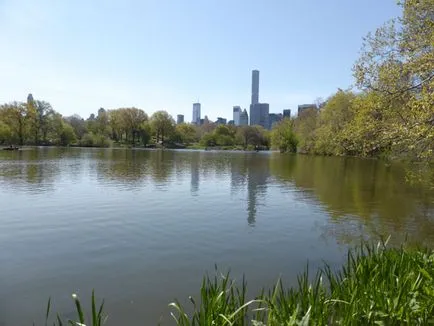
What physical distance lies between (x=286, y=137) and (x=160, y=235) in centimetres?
10653

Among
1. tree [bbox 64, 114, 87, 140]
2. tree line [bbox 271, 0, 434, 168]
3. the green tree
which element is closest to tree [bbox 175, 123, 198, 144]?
tree [bbox 64, 114, 87, 140]

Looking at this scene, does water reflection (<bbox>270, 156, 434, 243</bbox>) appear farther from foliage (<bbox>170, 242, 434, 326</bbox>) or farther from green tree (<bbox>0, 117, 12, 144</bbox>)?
green tree (<bbox>0, 117, 12, 144</bbox>)

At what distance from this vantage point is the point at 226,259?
11797 mm

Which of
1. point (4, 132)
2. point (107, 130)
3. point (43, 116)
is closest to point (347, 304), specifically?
point (4, 132)

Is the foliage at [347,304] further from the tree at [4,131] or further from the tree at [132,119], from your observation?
the tree at [132,119]

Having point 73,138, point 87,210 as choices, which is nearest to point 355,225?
point 87,210

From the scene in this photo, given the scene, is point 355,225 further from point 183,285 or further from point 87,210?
point 87,210

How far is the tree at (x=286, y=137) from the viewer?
116625mm

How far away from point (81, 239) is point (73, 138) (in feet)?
377

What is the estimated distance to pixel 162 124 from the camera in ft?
460

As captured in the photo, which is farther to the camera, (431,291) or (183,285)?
(183,285)

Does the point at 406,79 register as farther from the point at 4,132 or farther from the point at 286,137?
the point at 286,137

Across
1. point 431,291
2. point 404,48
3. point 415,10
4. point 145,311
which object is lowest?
point 145,311

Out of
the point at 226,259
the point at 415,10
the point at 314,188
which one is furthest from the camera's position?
the point at 314,188
